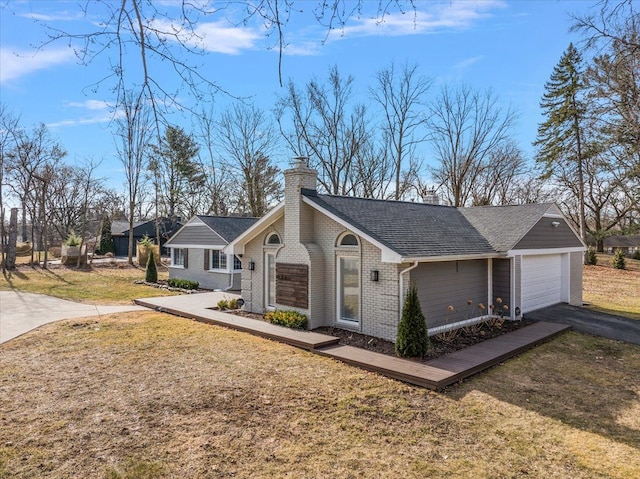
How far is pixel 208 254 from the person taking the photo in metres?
20.2

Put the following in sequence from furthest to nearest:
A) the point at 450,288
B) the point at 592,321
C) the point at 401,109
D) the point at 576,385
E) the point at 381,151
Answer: the point at 381,151 → the point at 401,109 → the point at 592,321 → the point at 450,288 → the point at 576,385

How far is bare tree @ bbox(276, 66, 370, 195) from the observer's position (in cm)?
2852

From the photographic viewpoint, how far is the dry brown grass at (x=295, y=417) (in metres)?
4.84

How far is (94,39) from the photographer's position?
2820mm

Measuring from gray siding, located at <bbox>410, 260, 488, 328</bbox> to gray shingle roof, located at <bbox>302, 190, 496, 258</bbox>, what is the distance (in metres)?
0.47

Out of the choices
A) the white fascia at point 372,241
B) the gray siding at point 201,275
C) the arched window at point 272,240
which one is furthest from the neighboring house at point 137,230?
the white fascia at point 372,241

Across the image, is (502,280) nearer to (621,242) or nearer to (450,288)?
(450,288)

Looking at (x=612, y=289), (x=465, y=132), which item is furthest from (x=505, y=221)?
(x=465, y=132)

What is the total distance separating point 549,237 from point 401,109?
59.6 feet

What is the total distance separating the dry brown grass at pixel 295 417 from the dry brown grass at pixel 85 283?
8.87 m

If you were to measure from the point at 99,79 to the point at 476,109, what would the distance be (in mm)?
31746

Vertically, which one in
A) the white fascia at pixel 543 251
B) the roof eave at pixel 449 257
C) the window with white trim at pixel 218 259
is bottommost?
the window with white trim at pixel 218 259

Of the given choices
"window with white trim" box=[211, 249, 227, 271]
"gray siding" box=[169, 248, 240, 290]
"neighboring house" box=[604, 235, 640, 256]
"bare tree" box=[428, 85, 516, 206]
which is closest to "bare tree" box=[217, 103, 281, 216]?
"gray siding" box=[169, 248, 240, 290]

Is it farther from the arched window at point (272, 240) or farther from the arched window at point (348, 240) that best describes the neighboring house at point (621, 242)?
the arched window at point (272, 240)
